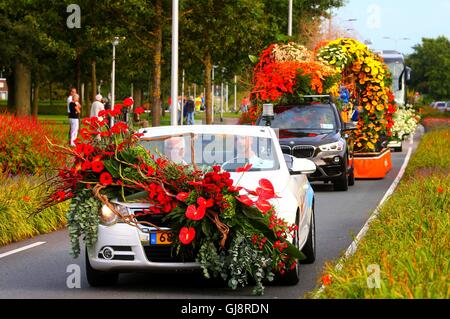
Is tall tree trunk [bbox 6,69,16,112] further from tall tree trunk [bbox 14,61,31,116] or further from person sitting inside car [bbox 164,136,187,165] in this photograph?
person sitting inside car [bbox 164,136,187,165]

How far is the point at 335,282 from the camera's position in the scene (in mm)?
8273

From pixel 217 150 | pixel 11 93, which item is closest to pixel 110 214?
pixel 217 150

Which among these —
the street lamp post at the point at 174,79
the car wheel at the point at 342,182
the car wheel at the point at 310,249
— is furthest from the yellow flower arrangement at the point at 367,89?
the car wheel at the point at 310,249

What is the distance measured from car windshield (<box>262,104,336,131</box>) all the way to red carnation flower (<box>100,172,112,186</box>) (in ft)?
45.8

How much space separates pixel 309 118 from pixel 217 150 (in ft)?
41.9

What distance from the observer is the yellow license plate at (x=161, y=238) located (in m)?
10.3

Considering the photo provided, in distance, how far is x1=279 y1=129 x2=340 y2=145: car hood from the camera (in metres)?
23.7

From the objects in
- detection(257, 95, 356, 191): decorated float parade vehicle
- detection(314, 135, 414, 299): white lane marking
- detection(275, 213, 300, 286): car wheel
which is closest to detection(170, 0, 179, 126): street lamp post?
detection(314, 135, 414, 299): white lane marking

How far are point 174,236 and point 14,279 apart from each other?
198cm

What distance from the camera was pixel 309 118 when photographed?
2466 cm

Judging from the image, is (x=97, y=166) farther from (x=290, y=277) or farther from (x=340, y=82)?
(x=340, y=82)
